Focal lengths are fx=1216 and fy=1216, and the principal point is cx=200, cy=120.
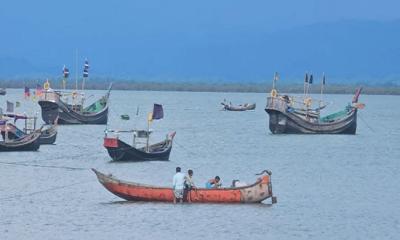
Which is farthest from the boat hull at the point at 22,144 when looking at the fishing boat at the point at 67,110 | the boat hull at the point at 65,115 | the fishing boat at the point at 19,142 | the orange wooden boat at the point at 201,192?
the boat hull at the point at 65,115

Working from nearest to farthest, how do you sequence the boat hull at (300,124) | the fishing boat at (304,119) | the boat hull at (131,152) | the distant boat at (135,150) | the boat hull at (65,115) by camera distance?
1. the distant boat at (135,150)
2. the boat hull at (131,152)
3. the fishing boat at (304,119)
4. the boat hull at (300,124)
5. the boat hull at (65,115)

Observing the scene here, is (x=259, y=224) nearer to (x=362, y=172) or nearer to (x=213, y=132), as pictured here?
(x=362, y=172)

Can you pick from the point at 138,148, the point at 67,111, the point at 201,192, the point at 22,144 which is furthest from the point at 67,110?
the point at 201,192

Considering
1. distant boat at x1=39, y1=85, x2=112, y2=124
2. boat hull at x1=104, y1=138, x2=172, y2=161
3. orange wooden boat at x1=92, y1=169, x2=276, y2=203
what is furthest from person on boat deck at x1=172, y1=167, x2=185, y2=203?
distant boat at x1=39, y1=85, x2=112, y2=124

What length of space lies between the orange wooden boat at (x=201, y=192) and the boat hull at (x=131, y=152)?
14215 mm

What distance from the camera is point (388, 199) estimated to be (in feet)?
151

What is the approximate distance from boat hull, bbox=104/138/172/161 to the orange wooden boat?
46.6 feet

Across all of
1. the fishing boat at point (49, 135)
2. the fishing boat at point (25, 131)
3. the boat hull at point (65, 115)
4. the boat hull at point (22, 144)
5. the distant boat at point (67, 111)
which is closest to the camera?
the boat hull at point (22, 144)

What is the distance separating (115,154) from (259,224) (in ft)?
63.4

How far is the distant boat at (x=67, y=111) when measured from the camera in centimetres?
8675

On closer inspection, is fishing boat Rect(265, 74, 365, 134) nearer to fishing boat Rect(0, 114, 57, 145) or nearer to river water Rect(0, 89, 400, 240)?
river water Rect(0, 89, 400, 240)

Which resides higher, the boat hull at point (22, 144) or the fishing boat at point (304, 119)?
the fishing boat at point (304, 119)

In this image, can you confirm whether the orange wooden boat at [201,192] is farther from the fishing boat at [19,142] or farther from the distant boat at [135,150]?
the fishing boat at [19,142]

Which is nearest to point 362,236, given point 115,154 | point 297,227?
point 297,227
